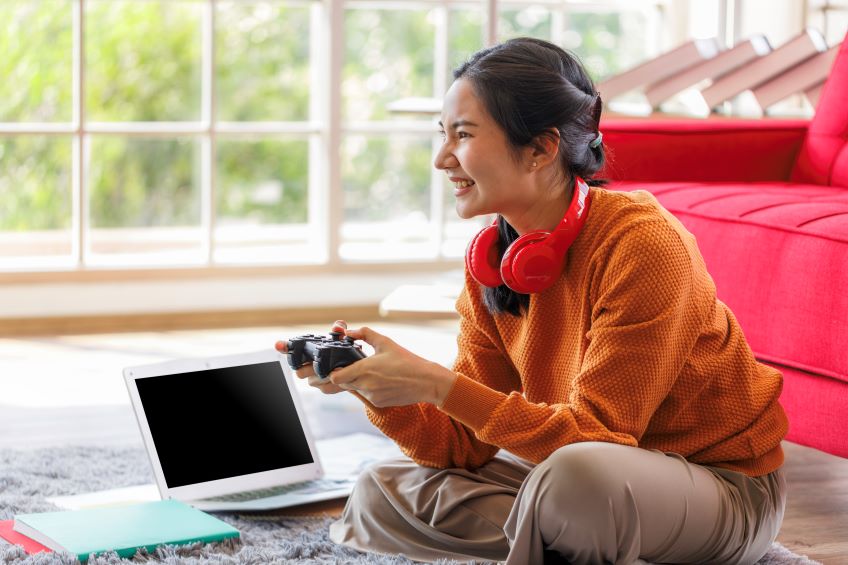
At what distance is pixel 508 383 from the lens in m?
1.72

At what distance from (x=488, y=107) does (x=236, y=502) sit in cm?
78

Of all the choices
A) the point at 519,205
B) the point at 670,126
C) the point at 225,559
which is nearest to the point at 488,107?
the point at 519,205

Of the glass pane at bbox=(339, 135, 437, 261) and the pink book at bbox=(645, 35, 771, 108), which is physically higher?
the pink book at bbox=(645, 35, 771, 108)

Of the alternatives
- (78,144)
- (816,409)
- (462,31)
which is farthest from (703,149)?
(78,144)

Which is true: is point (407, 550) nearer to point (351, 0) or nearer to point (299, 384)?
point (299, 384)

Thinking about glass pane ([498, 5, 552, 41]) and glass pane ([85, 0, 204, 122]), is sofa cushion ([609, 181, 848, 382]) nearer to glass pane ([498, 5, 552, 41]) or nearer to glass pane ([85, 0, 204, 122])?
glass pane ([498, 5, 552, 41])

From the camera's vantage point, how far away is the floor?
2.00m

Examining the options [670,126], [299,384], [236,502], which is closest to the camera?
[236,502]

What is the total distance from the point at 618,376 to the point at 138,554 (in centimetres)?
70

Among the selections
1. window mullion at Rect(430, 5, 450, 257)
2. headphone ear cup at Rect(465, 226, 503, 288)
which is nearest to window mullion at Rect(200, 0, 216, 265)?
window mullion at Rect(430, 5, 450, 257)

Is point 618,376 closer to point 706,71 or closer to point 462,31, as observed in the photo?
point 706,71

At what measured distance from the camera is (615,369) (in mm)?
1430

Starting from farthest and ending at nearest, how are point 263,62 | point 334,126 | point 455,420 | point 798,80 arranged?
point 263,62, point 334,126, point 798,80, point 455,420

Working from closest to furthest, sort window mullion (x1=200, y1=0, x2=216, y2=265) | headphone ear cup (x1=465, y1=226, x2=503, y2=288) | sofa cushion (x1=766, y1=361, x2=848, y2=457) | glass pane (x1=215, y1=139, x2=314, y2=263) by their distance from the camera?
headphone ear cup (x1=465, y1=226, x2=503, y2=288) < sofa cushion (x1=766, y1=361, x2=848, y2=457) < window mullion (x1=200, y1=0, x2=216, y2=265) < glass pane (x1=215, y1=139, x2=314, y2=263)
